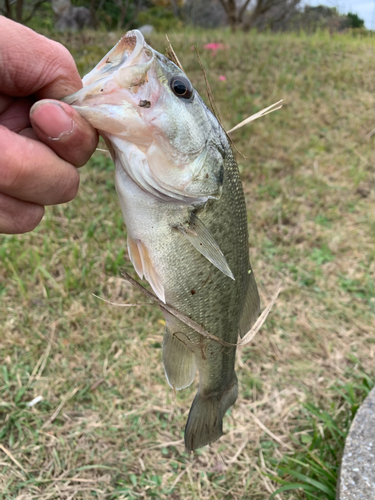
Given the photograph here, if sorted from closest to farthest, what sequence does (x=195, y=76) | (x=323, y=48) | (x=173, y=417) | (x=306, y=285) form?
(x=173, y=417) → (x=306, y=285) → (x=195, y=76) → (x=323, y=48)

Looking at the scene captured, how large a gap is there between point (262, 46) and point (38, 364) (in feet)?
20.4

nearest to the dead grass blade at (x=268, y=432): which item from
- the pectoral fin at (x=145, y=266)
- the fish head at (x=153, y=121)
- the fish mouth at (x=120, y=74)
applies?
the pectoral fin at (x=145, y=266)

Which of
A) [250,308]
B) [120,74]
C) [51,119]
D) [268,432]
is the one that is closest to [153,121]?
[120,74]

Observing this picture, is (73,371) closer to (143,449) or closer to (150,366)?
(150,366)

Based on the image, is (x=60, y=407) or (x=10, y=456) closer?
(x=10, y=456)

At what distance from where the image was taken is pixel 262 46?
243 inches

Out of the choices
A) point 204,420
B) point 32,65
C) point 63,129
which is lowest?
point 204,420

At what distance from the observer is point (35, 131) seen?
951mm

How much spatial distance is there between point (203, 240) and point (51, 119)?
0.51 meters

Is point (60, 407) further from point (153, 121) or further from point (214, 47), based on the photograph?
point (214, 47)

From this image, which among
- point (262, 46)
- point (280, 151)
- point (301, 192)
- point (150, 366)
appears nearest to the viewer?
point (150, 366)

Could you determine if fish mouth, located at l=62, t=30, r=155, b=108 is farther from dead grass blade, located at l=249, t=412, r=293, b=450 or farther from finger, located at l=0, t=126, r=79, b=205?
dead grass blade, located at l=249, t=412, r=293, b=450

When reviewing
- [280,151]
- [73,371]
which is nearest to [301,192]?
[280,151]

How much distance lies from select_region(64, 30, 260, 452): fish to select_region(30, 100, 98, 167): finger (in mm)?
31
